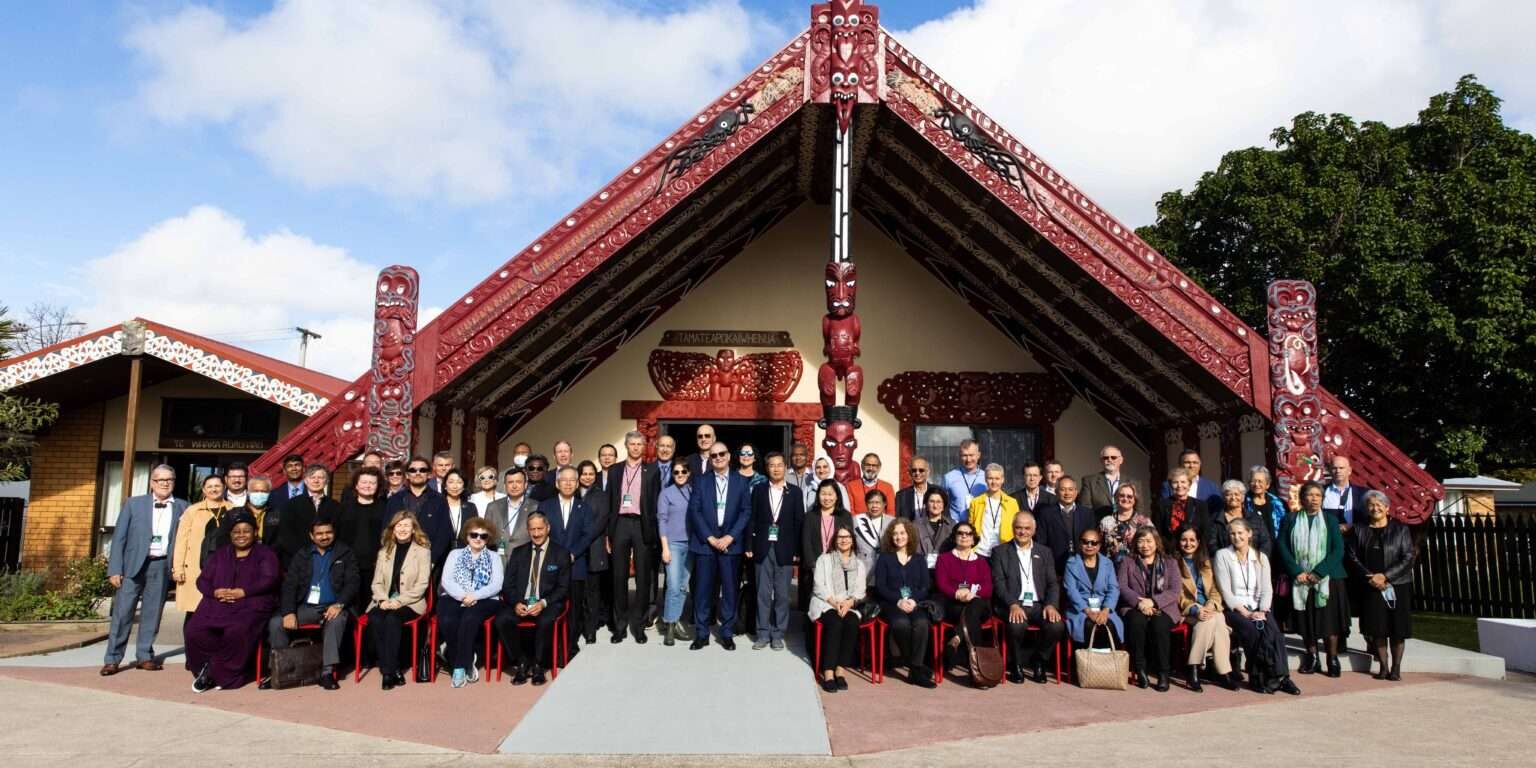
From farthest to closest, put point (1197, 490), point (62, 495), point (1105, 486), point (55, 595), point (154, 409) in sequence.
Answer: point (154, 409), point (62, 495), point (55, 595), point (1105, 486), point (1197, 490)

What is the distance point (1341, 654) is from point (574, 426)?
8034 mm

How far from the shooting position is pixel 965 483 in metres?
7.75

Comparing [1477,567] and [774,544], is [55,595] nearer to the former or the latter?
[774,544]

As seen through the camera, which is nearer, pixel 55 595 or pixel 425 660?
pixel 425 660

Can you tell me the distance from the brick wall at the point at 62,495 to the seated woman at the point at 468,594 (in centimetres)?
732

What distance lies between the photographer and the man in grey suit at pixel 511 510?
6.95 m

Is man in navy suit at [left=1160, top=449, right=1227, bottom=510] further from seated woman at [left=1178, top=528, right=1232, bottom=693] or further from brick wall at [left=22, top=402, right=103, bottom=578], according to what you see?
brick wall at [left=22, top=402, right=103, bottom=578]

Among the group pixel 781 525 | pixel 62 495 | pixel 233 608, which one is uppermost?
pixel 62 495

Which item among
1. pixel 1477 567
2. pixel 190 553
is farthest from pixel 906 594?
pixel 1477 567

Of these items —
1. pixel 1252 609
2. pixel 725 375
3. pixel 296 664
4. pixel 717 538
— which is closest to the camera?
pixel 296 664

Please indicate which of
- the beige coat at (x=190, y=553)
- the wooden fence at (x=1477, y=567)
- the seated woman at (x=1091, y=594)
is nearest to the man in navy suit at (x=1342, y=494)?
the seated woman at (x=1091, y=594)

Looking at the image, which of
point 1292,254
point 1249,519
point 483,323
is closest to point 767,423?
point 483,323

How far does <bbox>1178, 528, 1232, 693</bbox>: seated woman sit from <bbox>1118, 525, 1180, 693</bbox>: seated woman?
0.12 m

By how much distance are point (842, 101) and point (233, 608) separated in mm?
6070
